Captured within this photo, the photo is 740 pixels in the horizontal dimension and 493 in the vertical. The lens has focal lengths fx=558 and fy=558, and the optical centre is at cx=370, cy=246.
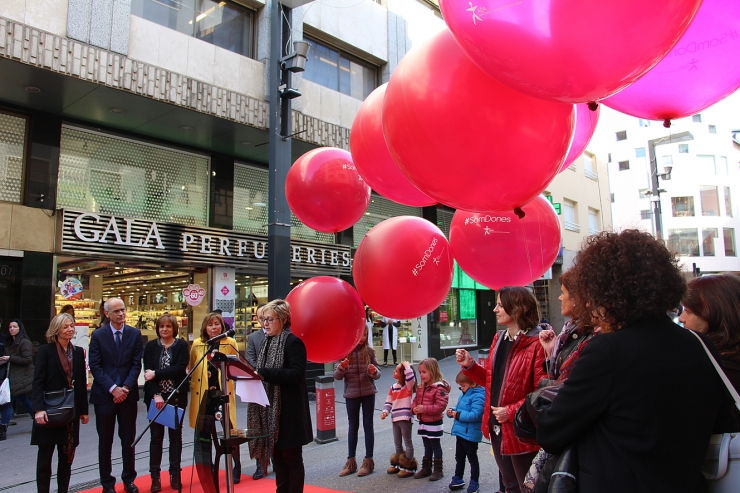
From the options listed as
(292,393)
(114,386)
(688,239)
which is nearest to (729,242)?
(688,239)

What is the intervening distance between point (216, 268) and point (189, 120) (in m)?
3.13

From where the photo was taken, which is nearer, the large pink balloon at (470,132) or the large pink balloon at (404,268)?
the large pink balloon at (470,132)

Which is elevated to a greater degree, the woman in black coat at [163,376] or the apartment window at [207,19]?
the apartment window at [207,19]

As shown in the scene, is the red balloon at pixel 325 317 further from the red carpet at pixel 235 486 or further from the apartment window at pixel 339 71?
the apartment window at pixel 339 71

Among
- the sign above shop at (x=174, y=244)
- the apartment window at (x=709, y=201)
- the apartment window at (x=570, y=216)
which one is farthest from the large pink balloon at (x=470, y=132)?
the apartment window at (x=709, y=201)

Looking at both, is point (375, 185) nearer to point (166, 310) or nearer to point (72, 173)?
point (72, 173)

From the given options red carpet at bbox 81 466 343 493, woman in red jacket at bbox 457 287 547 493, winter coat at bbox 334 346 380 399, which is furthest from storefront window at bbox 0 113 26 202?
woman in red jacket at bbox 457 287 547 493

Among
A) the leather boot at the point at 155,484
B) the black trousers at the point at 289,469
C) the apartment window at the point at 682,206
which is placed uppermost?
the apartment window at the point at 682,206

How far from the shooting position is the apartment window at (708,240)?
39.7 meters

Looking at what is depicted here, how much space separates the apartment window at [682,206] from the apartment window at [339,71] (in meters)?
34.0

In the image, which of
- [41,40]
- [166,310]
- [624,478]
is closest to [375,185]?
[624,478]

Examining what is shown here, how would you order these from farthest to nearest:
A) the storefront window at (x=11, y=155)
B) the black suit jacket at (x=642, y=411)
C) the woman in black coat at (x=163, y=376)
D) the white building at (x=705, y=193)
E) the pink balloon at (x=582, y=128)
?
the white building at (x=705, y=193) → the storefront window at (x=11, y=155) → the woman in black coat at (x=163, y=376) → the pink balloon at (x=582, y=128) → the black suit jacket at (x=642, y=411)

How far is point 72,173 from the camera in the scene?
10180 millimetres

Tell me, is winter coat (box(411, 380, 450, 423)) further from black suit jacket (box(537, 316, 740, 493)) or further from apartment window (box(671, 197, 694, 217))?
apartment window (box(671, 197, 694, 217))
